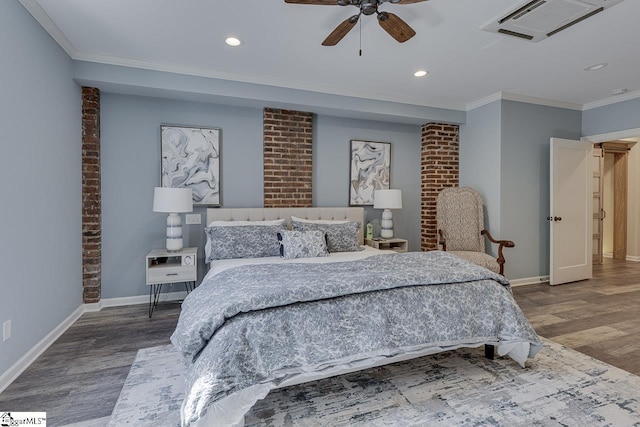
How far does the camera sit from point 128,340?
2.91 m

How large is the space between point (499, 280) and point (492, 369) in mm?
656

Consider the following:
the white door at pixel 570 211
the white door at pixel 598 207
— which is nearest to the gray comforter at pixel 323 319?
the white door at pixel 570 211

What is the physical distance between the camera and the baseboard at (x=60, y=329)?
7.22 ft

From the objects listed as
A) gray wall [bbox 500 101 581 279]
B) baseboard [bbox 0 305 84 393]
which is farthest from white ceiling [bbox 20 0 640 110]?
baseboard [bbox 0 305 84 393]

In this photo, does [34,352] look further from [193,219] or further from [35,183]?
[193,219]

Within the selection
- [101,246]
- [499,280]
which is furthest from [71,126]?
[499,280]

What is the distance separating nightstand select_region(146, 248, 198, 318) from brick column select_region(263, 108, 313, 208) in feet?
4.00

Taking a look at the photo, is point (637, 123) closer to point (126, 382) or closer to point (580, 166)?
point (580, 166)

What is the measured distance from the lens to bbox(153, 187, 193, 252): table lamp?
3441mm

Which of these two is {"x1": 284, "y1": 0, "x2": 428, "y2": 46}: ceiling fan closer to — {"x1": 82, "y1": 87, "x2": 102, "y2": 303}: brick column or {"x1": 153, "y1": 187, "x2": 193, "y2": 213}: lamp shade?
{"x1": 153, "y1": 187, "x2": 193, "y2": 213}: lamp shade

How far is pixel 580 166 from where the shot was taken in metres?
4.95

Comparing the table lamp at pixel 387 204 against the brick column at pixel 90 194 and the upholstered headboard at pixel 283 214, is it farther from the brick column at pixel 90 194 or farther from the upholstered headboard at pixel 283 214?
the brick column at pixel 90 194

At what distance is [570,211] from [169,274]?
18.6 feet

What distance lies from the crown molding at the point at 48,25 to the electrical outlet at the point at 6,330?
2.29 metres
